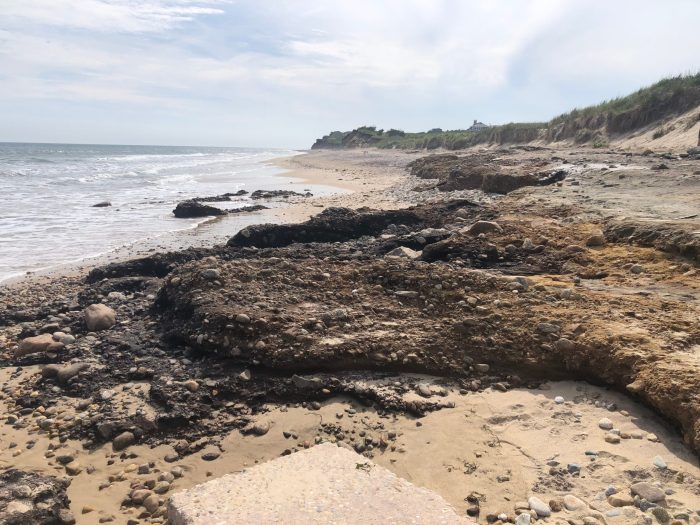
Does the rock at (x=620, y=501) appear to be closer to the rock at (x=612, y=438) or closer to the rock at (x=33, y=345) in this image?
the rock at (x=612, y=438)

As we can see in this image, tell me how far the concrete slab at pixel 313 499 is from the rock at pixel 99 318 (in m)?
3.53

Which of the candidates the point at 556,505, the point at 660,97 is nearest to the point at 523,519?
the point at 556,505

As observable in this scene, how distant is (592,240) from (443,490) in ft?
16.2

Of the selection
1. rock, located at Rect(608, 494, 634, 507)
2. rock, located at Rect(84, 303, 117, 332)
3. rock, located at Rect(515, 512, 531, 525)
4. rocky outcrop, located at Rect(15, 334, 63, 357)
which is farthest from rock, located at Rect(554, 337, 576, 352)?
rocky outcrop, located at Rect(15, 334, 63, 357)

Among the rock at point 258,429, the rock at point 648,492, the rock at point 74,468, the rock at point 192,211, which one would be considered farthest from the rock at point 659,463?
the rock at point 192,211

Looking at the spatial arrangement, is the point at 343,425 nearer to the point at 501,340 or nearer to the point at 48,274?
the point at 501,340

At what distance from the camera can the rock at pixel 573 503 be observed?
9.94 ft

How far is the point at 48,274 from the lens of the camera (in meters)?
9.17

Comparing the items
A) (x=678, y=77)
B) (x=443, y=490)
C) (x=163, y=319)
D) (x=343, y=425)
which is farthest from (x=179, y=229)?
(x=678, y=77)

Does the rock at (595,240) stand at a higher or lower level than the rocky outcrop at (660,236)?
lower

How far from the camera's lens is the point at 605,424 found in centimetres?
372

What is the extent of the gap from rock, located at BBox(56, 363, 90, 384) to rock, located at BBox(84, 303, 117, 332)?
3.19ft

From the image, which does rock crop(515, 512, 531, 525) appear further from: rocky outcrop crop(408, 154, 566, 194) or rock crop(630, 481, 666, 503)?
rocky outcrop crop(408, 154, 566, 194)

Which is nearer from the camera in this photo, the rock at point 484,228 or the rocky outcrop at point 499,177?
the rock at point 484,228
